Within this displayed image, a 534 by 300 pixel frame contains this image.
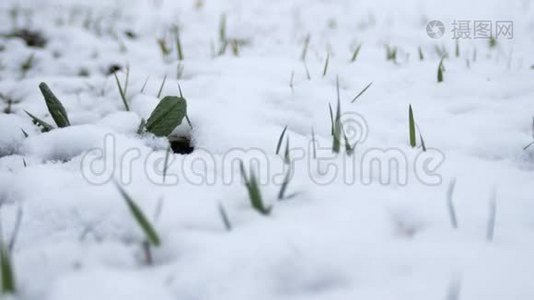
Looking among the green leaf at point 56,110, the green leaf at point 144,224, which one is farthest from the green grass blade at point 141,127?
the green leaf at point 144,224

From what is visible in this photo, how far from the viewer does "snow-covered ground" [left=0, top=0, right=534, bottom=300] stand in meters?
0.62

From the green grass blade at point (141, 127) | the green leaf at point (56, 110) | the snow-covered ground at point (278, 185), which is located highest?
the green leaf at point (56, 110)

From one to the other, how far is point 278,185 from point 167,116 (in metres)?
0.39

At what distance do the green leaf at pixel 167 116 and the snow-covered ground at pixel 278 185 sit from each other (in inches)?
1.9

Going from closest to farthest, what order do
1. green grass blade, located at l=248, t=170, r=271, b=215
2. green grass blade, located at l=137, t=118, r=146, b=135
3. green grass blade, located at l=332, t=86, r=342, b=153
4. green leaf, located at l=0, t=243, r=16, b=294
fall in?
green leaf, located at l=0, t=243, r=16, b=294 < green grass blade, located at l=248, t=170, r=271, b=215 < green grass blade, located at l=332, t=86, r=342, b=153 < green grass blade, located at l=137, t=118, r=146, b=135

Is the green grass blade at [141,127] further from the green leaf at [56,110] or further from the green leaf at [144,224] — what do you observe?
the green leaf at [144,224]

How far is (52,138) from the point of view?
1.01 metres

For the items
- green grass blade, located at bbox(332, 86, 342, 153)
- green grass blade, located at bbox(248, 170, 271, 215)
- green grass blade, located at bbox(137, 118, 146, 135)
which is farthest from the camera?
green grass blade, located at bbox(137, 118, 146, 135)

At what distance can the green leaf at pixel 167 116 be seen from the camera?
1062 mm

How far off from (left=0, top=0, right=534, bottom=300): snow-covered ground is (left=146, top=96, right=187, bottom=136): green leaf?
0.05 m

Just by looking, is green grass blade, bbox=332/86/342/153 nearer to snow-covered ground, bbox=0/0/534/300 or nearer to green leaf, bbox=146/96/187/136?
snow-covered ground, bbox=0/0/534/300

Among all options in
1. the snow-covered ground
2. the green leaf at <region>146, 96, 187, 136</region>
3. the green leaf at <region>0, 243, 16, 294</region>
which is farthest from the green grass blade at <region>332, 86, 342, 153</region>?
the green leaf at <region>0, 243, 16, 294</region>

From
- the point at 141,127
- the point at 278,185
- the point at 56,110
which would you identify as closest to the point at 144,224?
the point at 278,185

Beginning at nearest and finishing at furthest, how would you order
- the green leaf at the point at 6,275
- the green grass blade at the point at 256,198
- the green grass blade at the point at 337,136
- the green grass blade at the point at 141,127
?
the green leaf at the point at 6,275
the green grass blade at the point at 256,198
the green grass blade at the point at 337,136
the green grass blade at the point at 141,127
